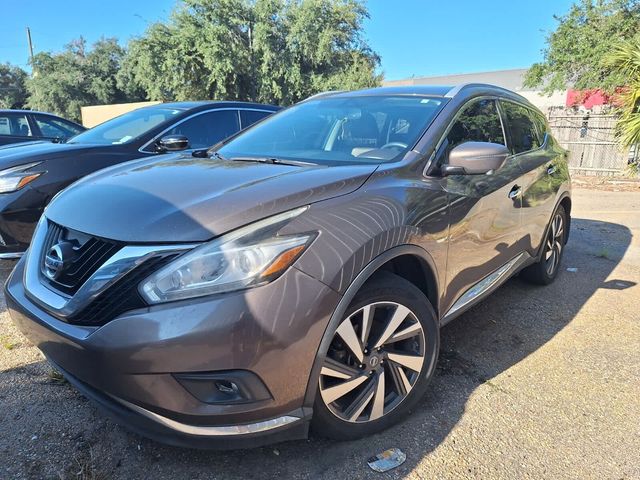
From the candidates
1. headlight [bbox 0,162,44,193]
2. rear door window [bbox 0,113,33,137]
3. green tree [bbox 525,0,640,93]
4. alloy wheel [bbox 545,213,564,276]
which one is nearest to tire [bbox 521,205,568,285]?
alloy wheel [bbox 545,213,564,276]

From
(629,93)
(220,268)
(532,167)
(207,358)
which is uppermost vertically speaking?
(629,93)

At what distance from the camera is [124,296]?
1.70 m

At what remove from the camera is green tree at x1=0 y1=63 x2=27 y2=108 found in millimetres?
48084

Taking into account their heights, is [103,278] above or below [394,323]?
above

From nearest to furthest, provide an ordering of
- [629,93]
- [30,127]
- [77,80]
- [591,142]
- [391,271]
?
[391,271] → [30,127] → [629,93] → [591,142] → [77,80]

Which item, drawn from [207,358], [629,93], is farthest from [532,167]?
[629,93]

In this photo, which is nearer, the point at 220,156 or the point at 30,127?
the point at 220,156

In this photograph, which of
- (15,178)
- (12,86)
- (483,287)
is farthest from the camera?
(12,86)

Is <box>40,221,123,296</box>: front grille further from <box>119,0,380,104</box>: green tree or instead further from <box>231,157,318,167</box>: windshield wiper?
<box>119,0,380,104</box>: green tree

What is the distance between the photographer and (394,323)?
6.97ft

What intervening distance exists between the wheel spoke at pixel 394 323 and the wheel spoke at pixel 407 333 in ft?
0.11

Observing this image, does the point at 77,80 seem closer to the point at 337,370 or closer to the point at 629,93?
the point at 629,93

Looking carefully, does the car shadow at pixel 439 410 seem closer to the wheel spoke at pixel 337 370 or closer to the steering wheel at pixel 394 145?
the wheel spoke at pixel 337 370

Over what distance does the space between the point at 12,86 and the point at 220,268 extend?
193ft
